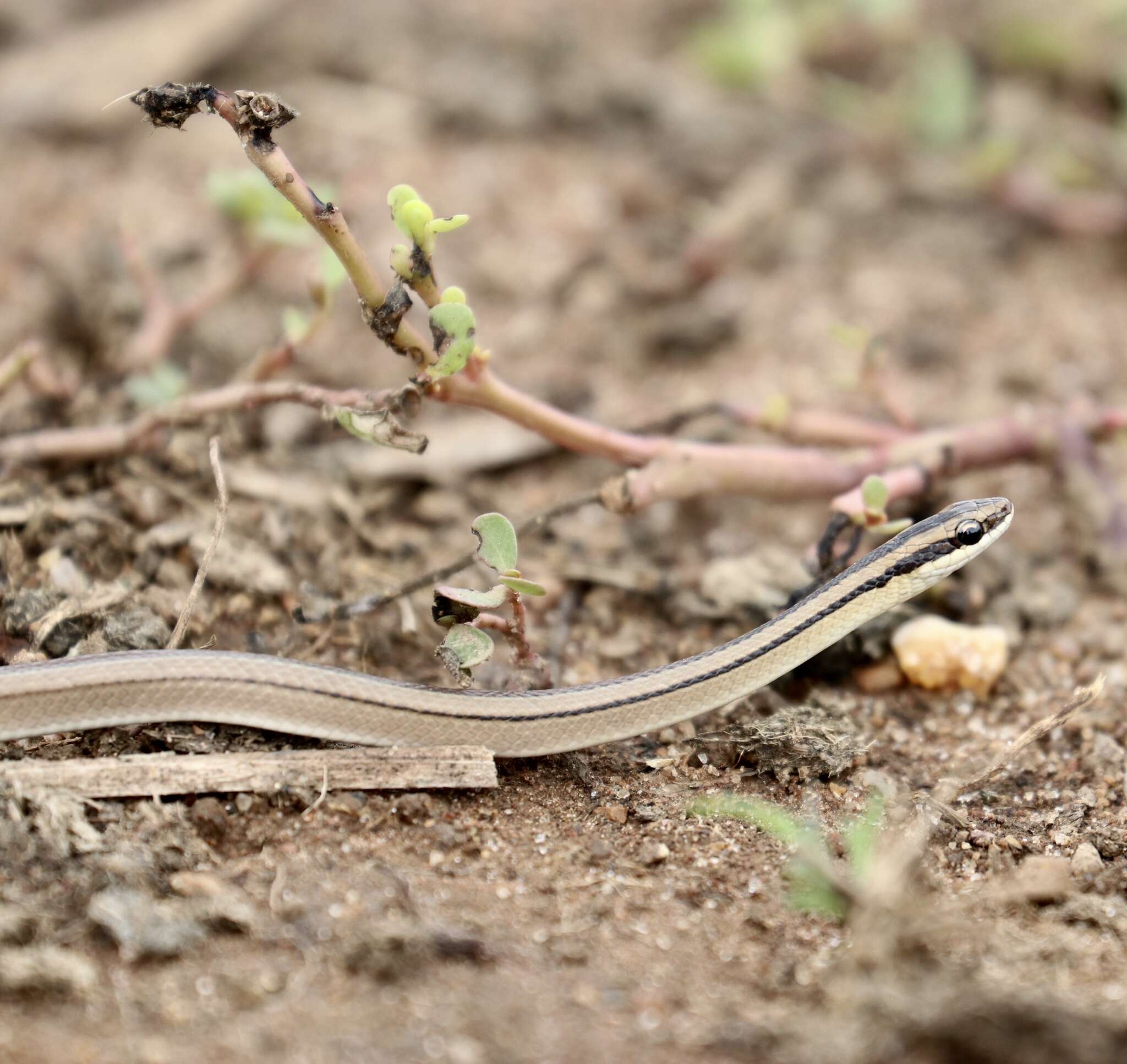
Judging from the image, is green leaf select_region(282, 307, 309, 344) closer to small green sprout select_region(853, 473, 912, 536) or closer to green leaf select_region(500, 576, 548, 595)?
green leaf select_region(500, 576, 548, 595)

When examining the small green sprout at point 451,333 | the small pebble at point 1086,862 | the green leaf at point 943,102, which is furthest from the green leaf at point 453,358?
the green leaf at point 943,102

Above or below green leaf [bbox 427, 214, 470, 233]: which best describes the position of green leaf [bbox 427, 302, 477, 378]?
below

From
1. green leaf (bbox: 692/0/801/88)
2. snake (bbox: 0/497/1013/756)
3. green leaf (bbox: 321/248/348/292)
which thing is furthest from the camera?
green leaf (bbox: 692/0/801/88)

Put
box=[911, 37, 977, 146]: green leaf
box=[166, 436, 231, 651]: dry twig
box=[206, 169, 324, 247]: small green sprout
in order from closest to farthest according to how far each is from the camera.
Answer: box=[166, 436, 231, 651]: dry twig < box=[206, 169, 324, 247]: small green sprout < box=[911, 37, 977, 146]: green leaf

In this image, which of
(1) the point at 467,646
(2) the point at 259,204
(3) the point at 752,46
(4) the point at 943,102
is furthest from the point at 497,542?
(3) the point at 752,46

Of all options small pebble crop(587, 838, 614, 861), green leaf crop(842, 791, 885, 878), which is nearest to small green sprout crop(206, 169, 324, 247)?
small pebble crop(587, 838, 614, 861)

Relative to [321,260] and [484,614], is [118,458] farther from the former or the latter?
[484,614]

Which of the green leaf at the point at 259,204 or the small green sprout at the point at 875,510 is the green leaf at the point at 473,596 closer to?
the small green sprout at the point at 875,510

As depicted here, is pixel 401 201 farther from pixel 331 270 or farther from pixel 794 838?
pixel 794 838
